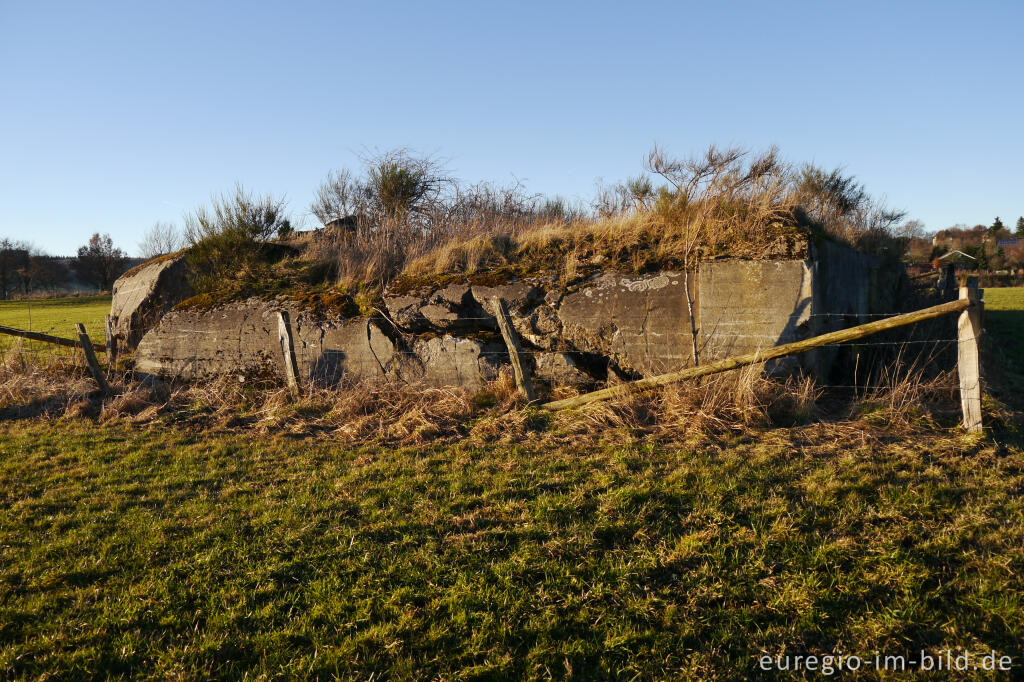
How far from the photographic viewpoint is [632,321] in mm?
7137

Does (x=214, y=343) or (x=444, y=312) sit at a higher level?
(x=444, y=312)

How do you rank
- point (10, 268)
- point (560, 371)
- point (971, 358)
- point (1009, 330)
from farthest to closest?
point (10, 268), point (1009, 330), point (560, 371), point (971, 358)

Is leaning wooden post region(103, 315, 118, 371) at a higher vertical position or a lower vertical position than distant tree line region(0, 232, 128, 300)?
lower

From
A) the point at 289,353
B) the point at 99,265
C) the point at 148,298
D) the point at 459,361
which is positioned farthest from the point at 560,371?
the point at 99,265

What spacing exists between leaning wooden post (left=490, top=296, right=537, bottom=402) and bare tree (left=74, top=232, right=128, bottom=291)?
162 feet

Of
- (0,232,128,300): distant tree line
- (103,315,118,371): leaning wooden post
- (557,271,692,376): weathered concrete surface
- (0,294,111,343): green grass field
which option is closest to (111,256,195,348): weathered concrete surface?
(103,315,118,371): leaning wooden post

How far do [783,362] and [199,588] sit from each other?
19.8ft

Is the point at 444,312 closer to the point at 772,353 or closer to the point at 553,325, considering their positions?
the point at 553,325

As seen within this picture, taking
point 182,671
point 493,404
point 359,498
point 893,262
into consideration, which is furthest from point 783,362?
point 893,262

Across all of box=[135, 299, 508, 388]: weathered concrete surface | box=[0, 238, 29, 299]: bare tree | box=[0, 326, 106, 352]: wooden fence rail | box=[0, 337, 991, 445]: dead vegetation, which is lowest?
box=[0, 337, 991, 445]: dead vegetation

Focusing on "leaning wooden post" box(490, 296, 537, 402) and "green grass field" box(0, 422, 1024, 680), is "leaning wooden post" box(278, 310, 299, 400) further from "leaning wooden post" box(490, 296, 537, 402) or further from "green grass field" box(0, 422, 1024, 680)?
"leaning wooden post" box(490, 296, 537, 402)

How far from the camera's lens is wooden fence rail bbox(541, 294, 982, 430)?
16.8 ft

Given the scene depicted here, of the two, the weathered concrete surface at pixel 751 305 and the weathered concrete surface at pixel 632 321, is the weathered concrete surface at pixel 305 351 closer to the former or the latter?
the weathered concrete surface at pixel 632 321

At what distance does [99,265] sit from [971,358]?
5598 centimetres
